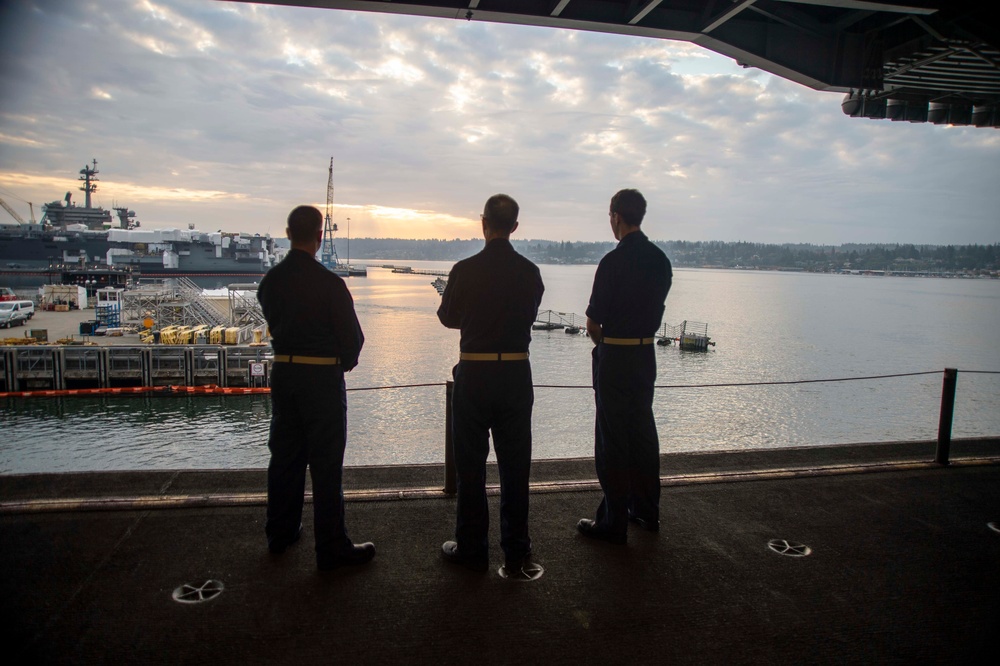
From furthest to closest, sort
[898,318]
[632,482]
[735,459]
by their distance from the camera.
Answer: [898,318], [735,459], [632,482]

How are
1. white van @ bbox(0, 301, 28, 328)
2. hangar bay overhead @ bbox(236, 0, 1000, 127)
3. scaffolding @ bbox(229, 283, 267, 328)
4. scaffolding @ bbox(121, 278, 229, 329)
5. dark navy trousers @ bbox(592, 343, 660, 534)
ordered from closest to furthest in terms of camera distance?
dark navy trousers @ bbox(592, 343, 660, 534) → hangar bay overhead @ bbox(236, 0, 1000, 127) → scaffolding @ bbox(229, 283, 267, 328) → white van @ bbox(0, 301, 28, 328) → scaffolding @ bbox(121, 278, 229, 329)

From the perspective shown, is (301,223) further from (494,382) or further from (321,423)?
(494,382)

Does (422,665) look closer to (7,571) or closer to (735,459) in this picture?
(7,571)

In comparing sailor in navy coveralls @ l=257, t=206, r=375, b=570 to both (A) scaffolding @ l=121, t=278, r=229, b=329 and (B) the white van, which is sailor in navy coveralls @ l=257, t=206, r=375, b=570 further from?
(B) the white van

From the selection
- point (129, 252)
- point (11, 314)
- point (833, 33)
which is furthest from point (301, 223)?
point (129, 252)

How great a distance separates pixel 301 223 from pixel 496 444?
1.42 m

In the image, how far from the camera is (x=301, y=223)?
2.62 m

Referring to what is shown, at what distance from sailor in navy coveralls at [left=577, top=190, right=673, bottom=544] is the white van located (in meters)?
49.1

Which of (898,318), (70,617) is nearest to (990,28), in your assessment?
(70,617)

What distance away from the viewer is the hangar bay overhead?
3584 mm

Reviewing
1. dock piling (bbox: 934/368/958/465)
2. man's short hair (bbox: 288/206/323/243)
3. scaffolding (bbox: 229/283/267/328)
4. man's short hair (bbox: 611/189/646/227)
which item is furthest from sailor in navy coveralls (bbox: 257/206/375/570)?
scaffolding (bbox: 229/283/267/328)

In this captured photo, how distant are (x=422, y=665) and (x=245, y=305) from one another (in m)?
39.5

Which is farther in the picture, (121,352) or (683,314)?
(683,314)

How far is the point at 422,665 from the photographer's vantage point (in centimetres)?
196
